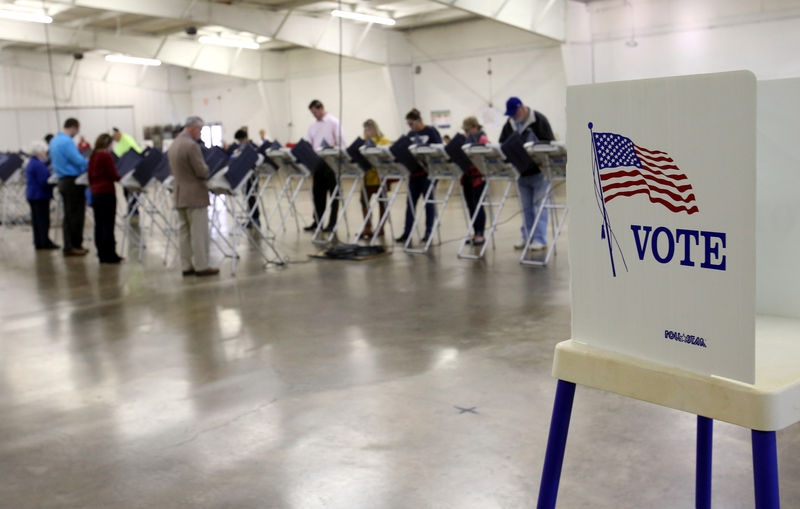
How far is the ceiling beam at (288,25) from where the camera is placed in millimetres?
15508

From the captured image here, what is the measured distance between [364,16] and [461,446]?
1457 centimetres

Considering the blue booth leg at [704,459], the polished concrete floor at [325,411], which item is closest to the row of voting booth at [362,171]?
the polished concrete floor at [325,411]

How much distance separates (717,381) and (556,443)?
0.33m

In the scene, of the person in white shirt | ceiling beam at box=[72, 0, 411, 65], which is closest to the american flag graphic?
the person in white shirt

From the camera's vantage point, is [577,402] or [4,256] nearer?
[577,402]

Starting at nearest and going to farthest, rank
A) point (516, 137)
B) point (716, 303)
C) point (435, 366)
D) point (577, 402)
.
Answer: point (716, 303)
point (577, 402)
point (435, 366)
point (516, 137)

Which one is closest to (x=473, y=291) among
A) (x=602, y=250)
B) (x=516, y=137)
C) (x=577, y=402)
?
(x=516, y=137)

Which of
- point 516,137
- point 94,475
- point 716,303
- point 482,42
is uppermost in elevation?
point 482,42

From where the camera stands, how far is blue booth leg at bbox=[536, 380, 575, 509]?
1.37 metres

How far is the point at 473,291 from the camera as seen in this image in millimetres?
5574

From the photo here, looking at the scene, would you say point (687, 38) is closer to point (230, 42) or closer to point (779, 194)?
point (230, 42)

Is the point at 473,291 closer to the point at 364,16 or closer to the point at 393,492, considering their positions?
the point at 393,492

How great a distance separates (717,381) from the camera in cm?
115

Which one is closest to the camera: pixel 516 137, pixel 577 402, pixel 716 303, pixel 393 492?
pixel 716 303
